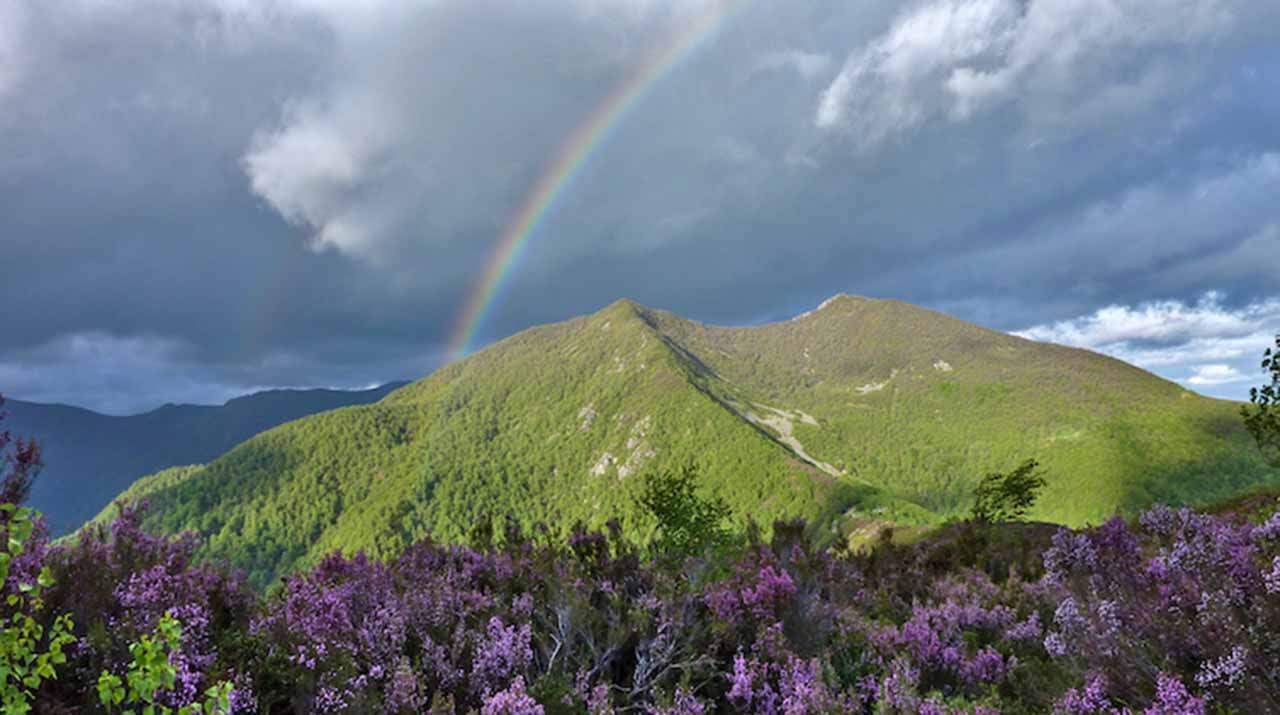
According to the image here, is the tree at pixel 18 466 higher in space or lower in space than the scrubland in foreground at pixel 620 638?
higher

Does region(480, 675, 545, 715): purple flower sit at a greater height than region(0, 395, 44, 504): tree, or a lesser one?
lesser

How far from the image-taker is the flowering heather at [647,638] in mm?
4523

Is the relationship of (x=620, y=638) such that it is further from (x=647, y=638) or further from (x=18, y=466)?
(x=18, y=466)

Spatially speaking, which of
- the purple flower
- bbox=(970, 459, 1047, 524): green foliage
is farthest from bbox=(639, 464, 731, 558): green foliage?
bbox=(970, 459, 1047, 524): green foliage

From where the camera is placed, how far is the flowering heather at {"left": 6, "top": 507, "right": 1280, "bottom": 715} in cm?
452

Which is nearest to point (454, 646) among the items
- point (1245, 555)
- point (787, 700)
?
point (787, 700)

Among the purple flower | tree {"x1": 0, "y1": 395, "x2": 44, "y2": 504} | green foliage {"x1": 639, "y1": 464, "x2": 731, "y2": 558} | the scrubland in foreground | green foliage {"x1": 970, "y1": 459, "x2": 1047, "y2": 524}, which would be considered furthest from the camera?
green foliage {"x1": 970, "y1": 459, "x2": 1047, "y2": 524}

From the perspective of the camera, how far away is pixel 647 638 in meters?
6.47

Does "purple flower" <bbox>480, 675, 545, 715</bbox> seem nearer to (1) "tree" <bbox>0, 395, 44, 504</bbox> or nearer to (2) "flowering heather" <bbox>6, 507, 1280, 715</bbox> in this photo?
(2) "flowering heather" <bbox>6, 507, 1280, 715</bbox>

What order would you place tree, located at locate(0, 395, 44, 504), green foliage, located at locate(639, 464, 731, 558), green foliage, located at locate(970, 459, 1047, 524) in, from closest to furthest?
1. tree, located at locate(0, 395, 44, 504)
2. green foliage, located at locate(639, 464, 731, 558)
3. green foliage, located at locate(970, 459, 1047, 524)

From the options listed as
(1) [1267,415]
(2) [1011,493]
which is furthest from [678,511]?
(2) [1011,493]

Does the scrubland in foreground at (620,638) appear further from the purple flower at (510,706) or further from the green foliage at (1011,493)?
the green foliage at (1011,493)

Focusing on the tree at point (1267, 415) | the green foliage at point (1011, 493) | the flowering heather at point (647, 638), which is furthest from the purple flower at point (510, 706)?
the green foliage at point (1011, 493)

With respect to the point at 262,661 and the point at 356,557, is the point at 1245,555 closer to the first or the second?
the point at 262,661
